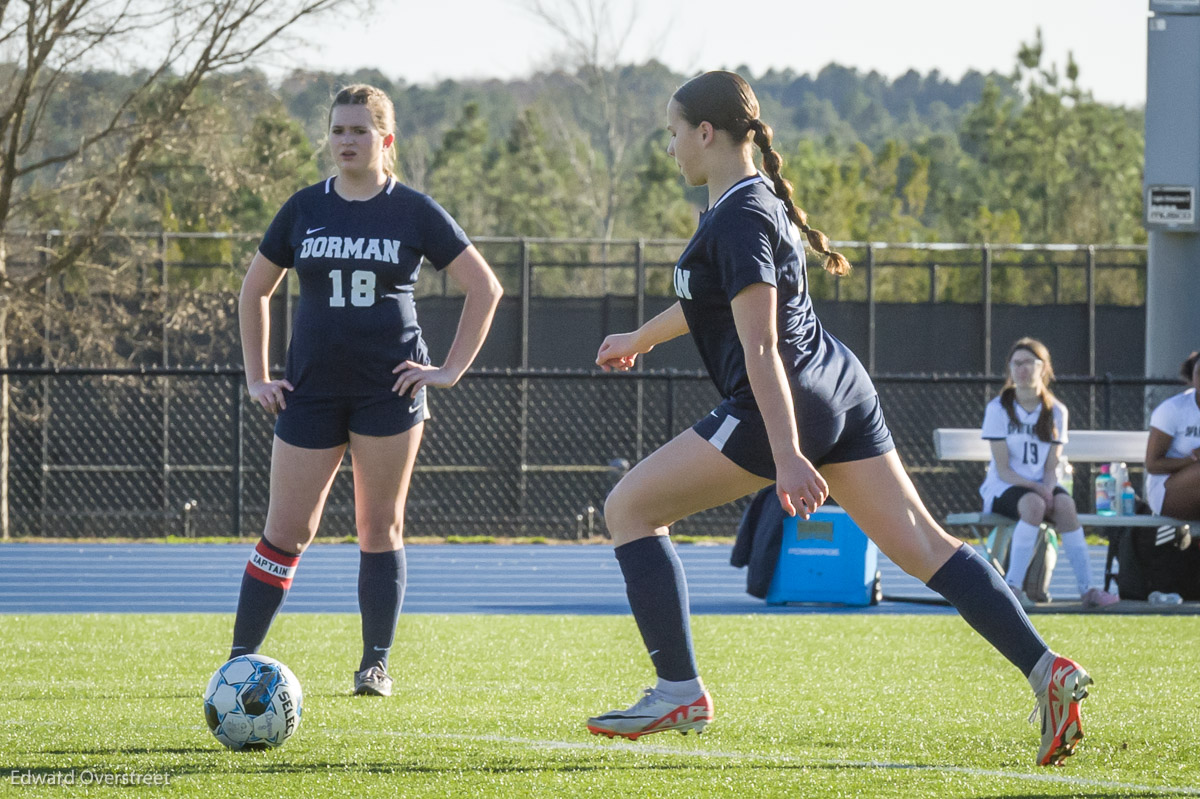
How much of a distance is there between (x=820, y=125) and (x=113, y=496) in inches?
4199

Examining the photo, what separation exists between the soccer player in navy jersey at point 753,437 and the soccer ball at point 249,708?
83 cm

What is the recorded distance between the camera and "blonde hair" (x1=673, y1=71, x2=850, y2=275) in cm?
369

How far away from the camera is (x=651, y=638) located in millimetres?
3746

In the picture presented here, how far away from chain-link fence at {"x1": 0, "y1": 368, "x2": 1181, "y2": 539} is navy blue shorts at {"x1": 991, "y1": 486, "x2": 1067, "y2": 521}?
8.01 metres

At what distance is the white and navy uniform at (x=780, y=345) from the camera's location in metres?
3.52

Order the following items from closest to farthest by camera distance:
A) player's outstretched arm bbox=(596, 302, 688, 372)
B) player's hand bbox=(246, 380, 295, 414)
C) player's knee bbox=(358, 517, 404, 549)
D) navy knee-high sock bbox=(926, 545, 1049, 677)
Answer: navy knee-high sock bbox=(926, 545, 1049, 677)
player's outstretched arm bbox=(596, 302, 688, 372)
player's hand bbox=(246, 380, 295, 414)
player's knee bbox=(358, 517, 404, 549)

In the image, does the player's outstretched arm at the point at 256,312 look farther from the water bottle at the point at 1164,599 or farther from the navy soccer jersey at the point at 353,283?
the water bottle at the point at 1164,599

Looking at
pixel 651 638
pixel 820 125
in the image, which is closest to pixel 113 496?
pixel 651 638

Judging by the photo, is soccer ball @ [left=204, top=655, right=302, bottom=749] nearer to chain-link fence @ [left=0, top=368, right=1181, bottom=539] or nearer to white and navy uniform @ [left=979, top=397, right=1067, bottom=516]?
white and navy uniform @ [left=979, top=397, right=1067, bottom=516]

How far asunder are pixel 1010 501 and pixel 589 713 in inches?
183

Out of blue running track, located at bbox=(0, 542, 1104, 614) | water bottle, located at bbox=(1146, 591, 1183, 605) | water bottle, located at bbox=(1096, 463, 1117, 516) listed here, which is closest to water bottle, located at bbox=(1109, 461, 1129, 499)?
water bottle, located at bbox=(1096, 463, 1117, 516)

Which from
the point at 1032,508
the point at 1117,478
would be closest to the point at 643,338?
the point at 1032,508

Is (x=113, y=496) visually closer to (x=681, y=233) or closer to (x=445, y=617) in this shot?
(x=445, y=617)

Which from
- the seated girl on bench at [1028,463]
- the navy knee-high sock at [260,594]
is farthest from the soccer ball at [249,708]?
the seated girl on bench at [1028,463]
